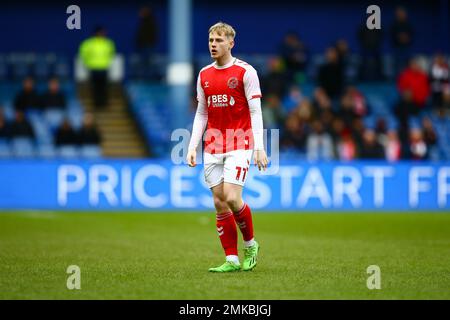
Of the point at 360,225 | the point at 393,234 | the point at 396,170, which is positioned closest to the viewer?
the point at 393,234

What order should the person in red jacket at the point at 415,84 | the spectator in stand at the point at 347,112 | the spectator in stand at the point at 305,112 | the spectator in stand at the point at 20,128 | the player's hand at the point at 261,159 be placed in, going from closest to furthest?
the player's hand at the point at 261,159
the spectator in stand at the point at 20,128
the spectator in stand at the point at 305,112
the spectator in stand at the point at 347,112
the person in red jacket at the point at 415,84

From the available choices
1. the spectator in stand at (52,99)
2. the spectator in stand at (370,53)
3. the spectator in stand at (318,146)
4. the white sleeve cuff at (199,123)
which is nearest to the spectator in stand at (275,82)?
the spectator in stand at (370,53)

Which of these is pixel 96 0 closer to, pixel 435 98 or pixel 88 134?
pixel 88 134

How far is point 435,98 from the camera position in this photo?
2598 cm

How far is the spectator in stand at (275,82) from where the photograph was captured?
986 inches

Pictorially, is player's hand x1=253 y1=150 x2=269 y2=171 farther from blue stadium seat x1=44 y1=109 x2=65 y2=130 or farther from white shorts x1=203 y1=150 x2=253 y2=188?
blue stadium seat x1=44 y1=109 x2=65 y2=130

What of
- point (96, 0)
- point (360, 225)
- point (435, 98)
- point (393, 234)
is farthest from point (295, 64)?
point (393, 234)

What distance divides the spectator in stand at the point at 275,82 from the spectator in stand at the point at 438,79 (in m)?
3.89

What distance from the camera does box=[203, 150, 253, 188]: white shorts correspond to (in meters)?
9.63

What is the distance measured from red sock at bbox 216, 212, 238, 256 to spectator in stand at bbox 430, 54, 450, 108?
16.8 meters

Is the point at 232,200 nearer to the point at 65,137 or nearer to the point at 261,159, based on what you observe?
the point at 261,159

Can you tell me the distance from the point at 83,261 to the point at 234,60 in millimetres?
2827

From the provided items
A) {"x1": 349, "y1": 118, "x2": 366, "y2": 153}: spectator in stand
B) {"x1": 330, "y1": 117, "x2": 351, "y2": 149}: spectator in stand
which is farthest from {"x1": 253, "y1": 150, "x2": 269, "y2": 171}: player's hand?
{"x1": 330, "y1": 117, "x2": 351, "y2": 149}: spectator in stand

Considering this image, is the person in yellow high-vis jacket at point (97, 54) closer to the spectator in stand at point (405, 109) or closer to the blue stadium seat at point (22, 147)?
the blue stadium seat at point (22, 147)
